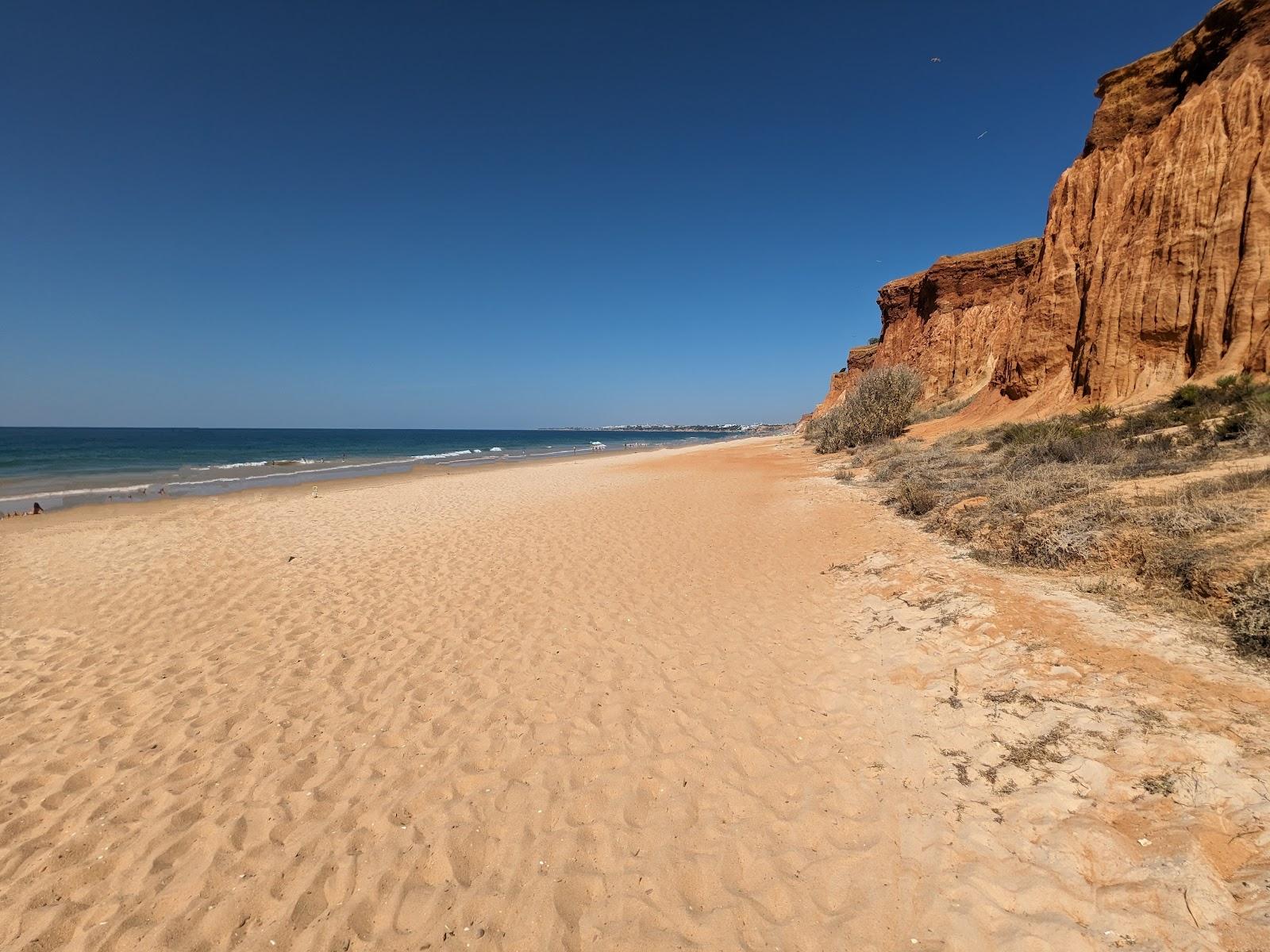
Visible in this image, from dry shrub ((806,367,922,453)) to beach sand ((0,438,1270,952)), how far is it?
56.0 ft

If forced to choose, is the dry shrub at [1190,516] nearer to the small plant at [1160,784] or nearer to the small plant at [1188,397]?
the small plant at [1160,784]

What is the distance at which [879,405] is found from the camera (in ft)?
73.5

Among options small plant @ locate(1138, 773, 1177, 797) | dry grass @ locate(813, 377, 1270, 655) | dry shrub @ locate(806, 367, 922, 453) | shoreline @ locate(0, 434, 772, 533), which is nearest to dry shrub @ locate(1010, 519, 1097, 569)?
dry grass @ locate(813, 377, 1270, 655)

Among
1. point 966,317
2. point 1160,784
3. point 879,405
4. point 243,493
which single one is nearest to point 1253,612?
point 1160,784

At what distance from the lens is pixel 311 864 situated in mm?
3049

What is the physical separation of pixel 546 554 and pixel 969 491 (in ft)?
26.2

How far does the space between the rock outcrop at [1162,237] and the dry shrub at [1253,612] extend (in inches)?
486

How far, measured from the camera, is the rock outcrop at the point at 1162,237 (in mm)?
12656

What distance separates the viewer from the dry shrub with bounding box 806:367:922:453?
2223 cm

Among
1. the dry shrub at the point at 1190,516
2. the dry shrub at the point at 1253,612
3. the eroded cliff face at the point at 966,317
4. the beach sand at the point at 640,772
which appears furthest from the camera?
the eroded cliff face at the point at 966,317

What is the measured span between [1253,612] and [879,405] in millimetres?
20014

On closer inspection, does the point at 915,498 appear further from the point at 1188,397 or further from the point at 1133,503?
the point at 1188,397

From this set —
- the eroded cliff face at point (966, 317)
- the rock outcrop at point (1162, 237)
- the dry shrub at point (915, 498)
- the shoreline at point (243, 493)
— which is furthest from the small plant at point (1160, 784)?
the eroded cliff face at point (966, 317)

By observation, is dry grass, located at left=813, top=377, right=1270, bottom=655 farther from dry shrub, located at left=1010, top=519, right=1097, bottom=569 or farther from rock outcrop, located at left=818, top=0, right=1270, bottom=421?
rock outcrop, located at left=818, top=0, right=1270, bottom=421
